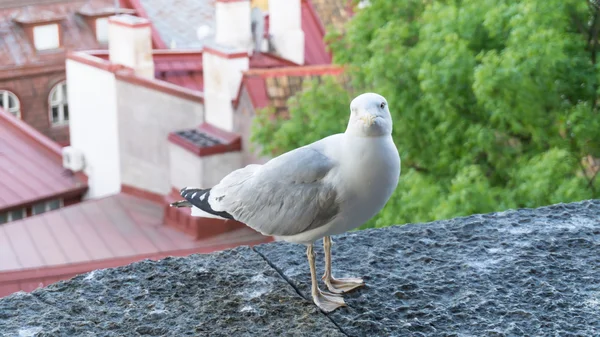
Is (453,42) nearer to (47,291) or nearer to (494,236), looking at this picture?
(494,236)

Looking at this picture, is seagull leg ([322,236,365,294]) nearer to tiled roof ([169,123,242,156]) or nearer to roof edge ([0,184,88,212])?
tiled roof ([169,123,242,156])

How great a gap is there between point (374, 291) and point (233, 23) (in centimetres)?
1062

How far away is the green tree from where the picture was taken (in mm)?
7316

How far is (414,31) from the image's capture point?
957 cm

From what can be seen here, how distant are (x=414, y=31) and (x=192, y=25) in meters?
8.48

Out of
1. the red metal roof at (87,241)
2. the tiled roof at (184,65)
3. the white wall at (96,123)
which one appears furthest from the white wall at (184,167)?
the tiled roof at (184,65)

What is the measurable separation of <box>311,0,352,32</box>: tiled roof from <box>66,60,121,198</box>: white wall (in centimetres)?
410

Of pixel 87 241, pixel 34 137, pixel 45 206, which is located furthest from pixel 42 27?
pixel 87 241

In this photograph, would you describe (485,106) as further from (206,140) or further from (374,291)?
(374,291)

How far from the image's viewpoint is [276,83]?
11180 millimetres

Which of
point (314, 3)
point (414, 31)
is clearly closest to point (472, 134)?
point (414, 31)

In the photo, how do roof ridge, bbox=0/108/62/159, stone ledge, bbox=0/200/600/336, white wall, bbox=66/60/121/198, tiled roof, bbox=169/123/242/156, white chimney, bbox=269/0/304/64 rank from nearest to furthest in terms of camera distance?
stone ledge, bbox=0/200/600/336 → tiled roof, bbox=169/123/242/156 → white wall, bbox=66/60/121/198 → white chimney, bbox=269/0/304/64 → roof ridge, bbox=0/108/62/159

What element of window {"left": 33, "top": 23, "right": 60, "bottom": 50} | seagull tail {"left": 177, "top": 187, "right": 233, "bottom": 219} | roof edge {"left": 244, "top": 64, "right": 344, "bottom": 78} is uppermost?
seagull tail {"left": 177, "top": 187, "right": 233, "bottom": 219}

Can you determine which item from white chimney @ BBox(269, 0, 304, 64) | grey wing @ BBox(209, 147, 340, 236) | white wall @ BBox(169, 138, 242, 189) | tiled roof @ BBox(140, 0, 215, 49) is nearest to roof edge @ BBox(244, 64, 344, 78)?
white wall @ BBox(169, 138, 242, 189)
